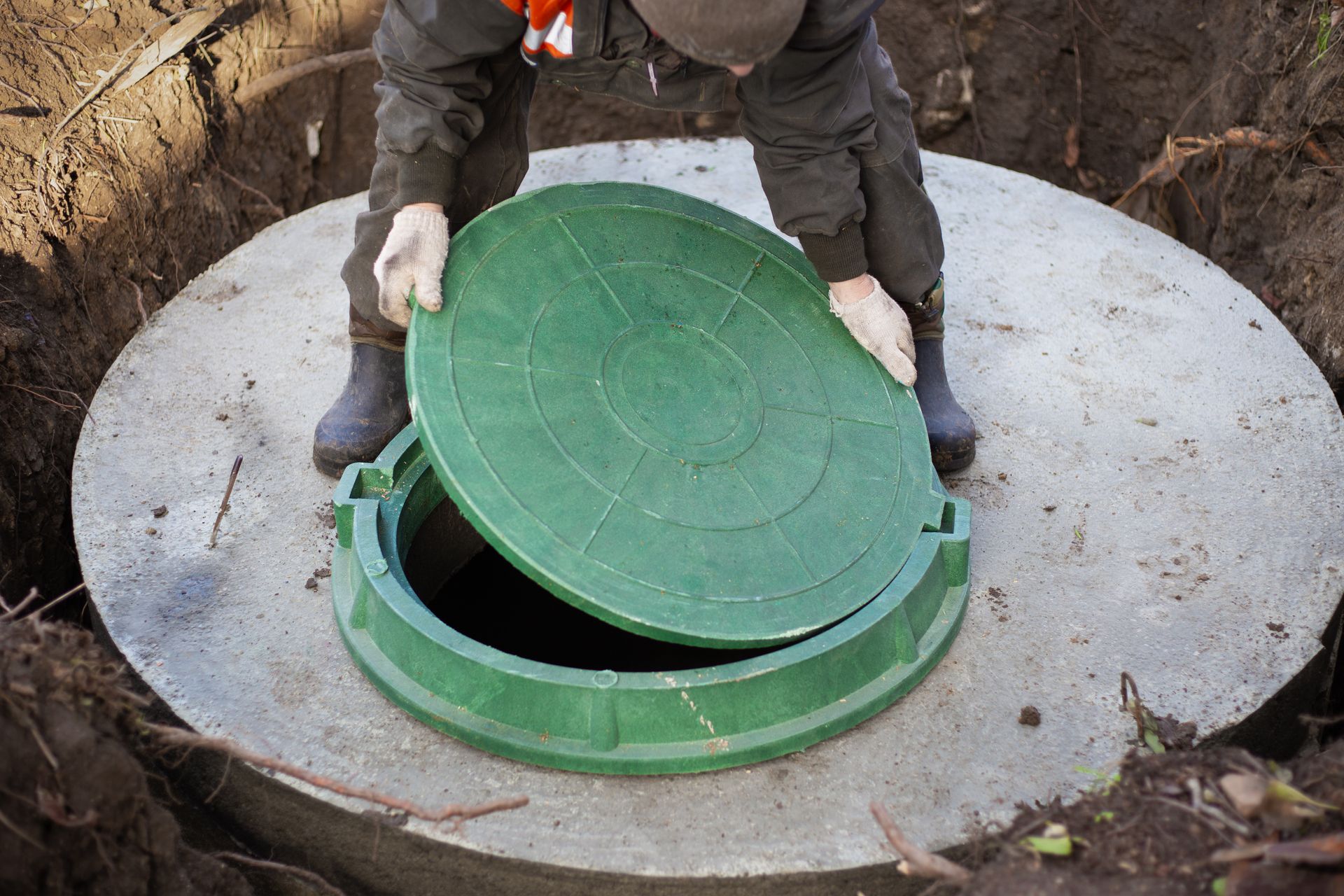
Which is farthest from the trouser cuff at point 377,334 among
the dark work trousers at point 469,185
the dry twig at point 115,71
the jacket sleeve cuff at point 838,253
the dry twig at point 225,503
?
the dry twig at point 115,71

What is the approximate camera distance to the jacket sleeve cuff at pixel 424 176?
2.30 meters

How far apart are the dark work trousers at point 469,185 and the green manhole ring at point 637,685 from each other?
56 centimetres

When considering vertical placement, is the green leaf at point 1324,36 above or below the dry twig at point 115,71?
above

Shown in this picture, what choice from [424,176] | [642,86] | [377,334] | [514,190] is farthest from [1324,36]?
[377,334]

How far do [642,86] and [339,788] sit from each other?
4.69 feet

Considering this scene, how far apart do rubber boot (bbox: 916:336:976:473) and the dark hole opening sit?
2.54 feet

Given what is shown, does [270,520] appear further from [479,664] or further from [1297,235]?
[1297,235]

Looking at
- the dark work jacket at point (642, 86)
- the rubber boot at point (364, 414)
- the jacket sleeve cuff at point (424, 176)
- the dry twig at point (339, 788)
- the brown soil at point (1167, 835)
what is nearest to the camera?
the brown soil at point (1167, 835)

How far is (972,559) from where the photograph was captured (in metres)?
2.47

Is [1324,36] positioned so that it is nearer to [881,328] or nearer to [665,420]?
[881,328]

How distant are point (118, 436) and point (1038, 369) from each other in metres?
2.31

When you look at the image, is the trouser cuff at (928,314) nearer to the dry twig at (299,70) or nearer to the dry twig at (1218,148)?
the dry twig at (1218,148)

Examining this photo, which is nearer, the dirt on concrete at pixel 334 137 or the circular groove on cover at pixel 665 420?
the circular groove on cover at pixel 665 420

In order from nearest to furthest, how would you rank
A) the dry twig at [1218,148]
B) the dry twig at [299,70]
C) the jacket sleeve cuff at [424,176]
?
the jacket sleeve cuff at [424,176] → the dry twig at [1218,148] → the dry twig at [299,70]
